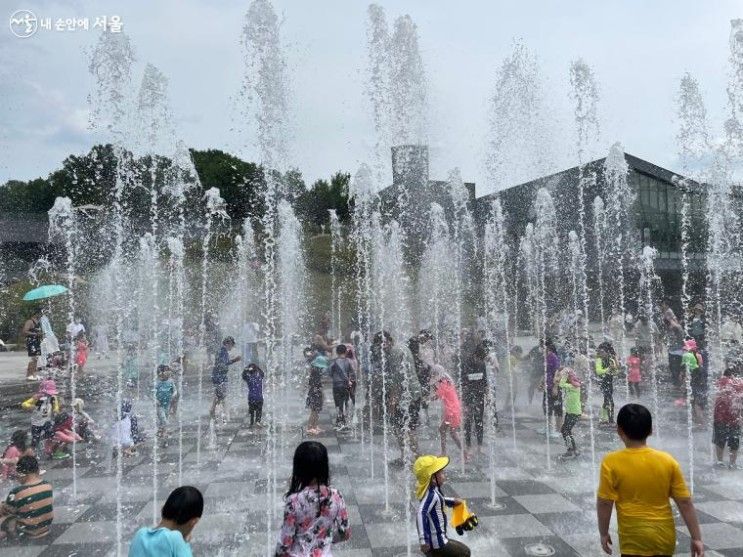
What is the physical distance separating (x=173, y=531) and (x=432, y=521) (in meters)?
1.43

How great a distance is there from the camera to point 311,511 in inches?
111

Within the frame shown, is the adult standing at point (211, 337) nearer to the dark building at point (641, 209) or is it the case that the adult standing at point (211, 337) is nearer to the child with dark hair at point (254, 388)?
the child with dark hair at point (254, 388)

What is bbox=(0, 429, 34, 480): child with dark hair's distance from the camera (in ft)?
20.7

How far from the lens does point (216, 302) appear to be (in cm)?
3064

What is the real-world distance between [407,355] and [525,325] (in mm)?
22169

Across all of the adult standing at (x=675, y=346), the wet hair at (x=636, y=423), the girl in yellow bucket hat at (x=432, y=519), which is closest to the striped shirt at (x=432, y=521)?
the girl in yellow bucket hat at (x=432, y=519)

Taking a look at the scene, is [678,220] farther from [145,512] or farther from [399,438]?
[145,512]

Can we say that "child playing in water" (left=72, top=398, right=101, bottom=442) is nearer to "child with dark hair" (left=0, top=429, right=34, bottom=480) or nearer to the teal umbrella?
"child with dark hair" (left=0, top=429, right=34, bottom=480)

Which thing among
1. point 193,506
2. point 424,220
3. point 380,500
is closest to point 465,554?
point 193,506

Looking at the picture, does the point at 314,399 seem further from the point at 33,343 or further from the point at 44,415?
the point at 33,343

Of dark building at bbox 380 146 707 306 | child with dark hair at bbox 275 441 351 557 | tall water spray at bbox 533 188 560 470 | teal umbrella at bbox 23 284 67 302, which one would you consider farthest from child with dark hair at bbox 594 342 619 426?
dark building at bbox 380 146 707 306

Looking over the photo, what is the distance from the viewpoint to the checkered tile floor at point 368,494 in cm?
486

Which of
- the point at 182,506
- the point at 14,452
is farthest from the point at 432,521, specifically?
the point at 14,452

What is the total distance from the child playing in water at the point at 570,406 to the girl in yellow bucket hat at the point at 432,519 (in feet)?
15.4
